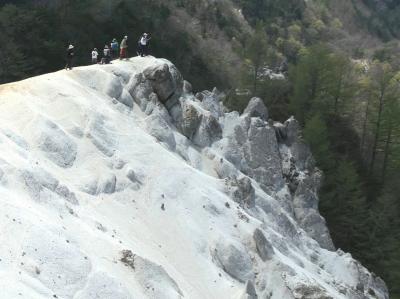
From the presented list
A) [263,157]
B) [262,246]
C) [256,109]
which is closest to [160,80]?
[263,157]

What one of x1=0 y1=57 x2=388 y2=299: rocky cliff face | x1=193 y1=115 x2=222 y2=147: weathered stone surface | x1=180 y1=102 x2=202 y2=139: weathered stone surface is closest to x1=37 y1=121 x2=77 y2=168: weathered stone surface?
x1=0 y1=57 x2=388 y2=299: rocky cliff face

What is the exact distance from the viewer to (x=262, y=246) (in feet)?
92.6

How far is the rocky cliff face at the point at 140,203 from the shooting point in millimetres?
Answer: 19406

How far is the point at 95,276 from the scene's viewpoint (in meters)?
19.1

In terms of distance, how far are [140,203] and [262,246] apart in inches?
243

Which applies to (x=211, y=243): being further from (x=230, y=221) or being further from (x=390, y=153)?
(x=390, y=153)

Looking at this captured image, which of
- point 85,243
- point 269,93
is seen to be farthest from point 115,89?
point 269,93

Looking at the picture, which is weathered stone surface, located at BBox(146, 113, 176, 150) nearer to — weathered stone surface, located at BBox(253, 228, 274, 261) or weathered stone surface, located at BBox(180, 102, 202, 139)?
weathered stone surface, located at BBox(180, 102, 202, 139)

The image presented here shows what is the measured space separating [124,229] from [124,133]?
660cm

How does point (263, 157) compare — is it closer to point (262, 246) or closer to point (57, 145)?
point (262, 246)

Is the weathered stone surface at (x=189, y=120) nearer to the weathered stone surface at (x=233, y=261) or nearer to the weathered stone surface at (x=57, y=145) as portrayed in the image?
the weathered stone surface at (x=57, y=145)

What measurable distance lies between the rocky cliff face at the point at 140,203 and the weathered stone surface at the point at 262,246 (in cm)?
7

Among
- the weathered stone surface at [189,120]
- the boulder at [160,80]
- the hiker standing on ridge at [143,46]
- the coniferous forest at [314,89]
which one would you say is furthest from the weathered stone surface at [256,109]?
the boulder at [160,80]

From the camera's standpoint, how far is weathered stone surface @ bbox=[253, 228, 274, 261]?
92.1 ft
